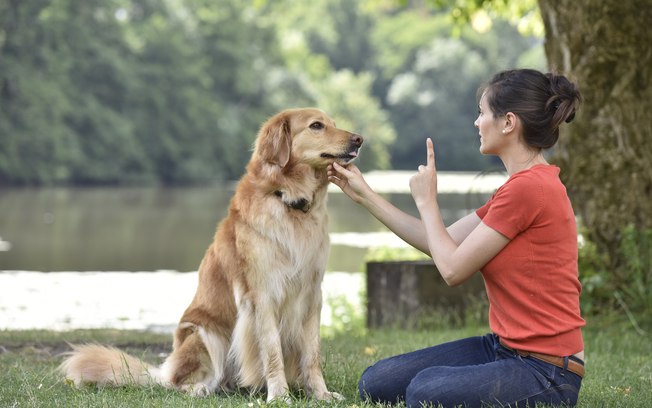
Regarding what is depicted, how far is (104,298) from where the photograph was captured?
1328cm

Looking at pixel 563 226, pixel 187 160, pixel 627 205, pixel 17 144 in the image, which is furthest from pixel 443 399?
pixel 187 160

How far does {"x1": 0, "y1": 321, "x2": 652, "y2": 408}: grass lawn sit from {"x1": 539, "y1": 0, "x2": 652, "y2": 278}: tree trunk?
0.98 meters

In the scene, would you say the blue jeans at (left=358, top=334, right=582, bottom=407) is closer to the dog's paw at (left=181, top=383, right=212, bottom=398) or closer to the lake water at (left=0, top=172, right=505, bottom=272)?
the dog's paw at (left=181, top=383, right=212, bottom=398)

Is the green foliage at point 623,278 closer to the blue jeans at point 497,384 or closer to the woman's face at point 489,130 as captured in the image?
the blue jeans at point 497,384

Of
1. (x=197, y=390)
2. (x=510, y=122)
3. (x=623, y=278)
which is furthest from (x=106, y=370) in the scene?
(x=623, y=278)

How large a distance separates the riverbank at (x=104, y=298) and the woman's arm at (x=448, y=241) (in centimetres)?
583

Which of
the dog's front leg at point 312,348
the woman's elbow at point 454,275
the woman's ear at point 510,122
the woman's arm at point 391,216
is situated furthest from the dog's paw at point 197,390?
the woman's ear at point 510,122

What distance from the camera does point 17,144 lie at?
4281 centimetres

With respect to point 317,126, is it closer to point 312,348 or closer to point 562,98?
point 312,348

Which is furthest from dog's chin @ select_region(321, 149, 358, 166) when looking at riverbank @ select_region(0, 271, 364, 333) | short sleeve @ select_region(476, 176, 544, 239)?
riverbank @ select_region(0, 271, 364, 333)

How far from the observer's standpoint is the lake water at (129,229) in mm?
17781

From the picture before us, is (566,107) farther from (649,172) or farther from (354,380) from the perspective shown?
(649,172)

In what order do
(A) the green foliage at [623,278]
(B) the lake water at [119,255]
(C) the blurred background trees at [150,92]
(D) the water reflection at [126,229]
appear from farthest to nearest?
(C) the blurred background trees at [150,92] < (D) the water reflection at [126,229] < (B) the lake water at [119,255] < (A) the green foliage at [623,278]

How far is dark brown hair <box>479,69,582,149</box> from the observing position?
400cm
